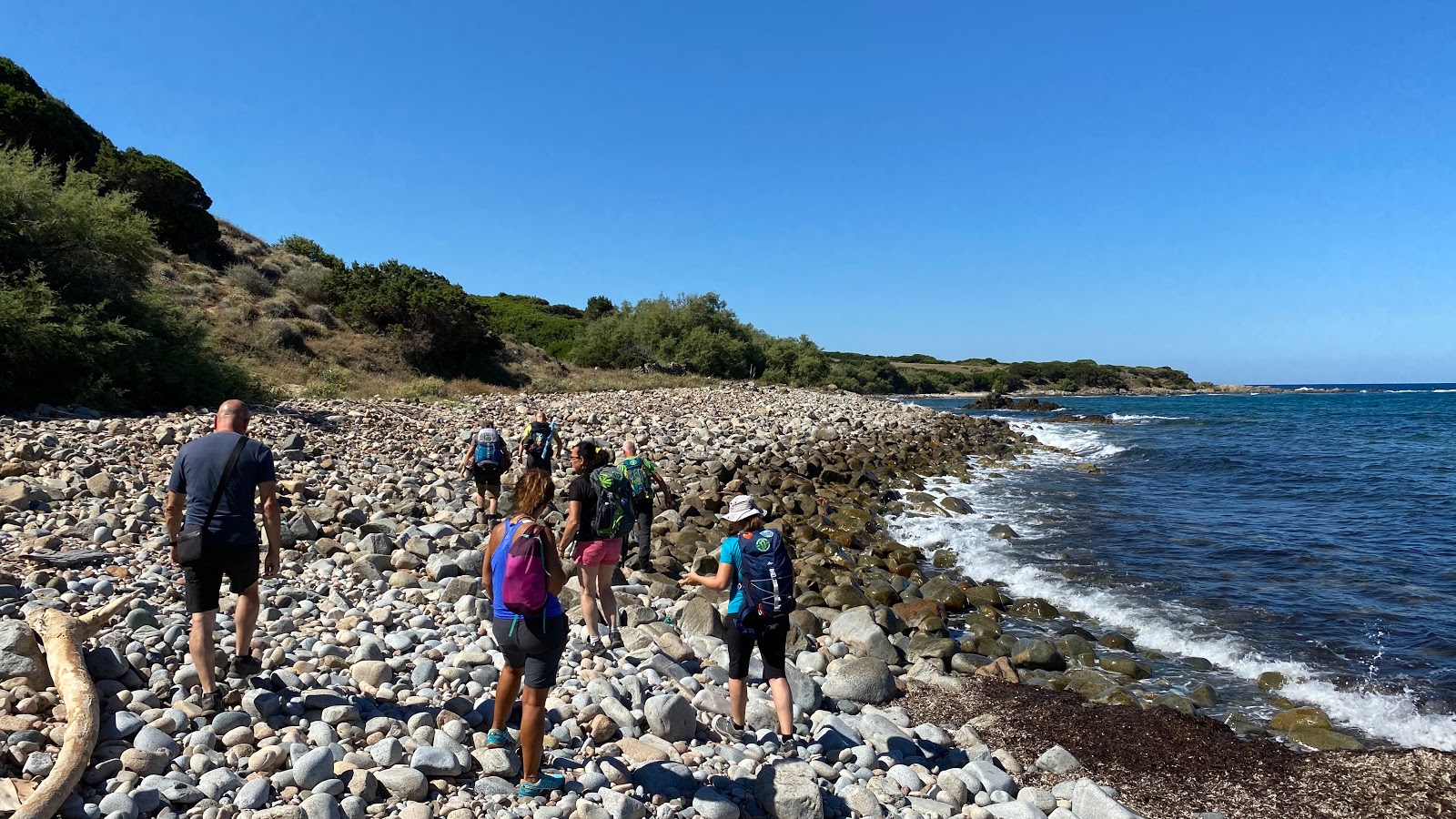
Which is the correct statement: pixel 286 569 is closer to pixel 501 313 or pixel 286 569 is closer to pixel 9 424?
pixel 9 424

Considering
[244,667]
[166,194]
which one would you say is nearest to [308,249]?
[166,194]

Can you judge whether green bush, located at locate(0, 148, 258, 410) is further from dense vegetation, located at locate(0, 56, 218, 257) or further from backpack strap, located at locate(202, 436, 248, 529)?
backpack strap, located at locate(202, 436, 248, 529)

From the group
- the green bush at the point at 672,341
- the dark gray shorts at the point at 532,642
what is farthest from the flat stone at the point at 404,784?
the green bush at the point at 672,341

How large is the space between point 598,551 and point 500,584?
8.36ft

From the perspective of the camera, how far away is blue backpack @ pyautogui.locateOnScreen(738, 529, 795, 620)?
516 centimetres

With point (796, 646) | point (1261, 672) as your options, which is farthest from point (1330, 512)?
point (796, 646)

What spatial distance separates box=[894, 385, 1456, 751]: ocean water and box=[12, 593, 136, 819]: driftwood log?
8771 millimetres

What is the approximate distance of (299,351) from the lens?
85.0 feet

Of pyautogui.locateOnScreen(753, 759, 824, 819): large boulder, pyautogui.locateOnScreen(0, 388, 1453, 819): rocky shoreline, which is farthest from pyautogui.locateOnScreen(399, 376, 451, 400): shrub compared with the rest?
pyautogui.locateOnScreen(753, 759, 824, 819): large boulder

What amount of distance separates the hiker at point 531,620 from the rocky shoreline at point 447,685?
0.25m

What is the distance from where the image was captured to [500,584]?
162 inches

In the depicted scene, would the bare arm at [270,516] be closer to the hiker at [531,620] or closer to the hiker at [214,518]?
the hiker at [214,518]

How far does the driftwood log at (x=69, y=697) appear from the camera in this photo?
3289 mm

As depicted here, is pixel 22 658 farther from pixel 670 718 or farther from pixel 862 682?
pixel 862 682
